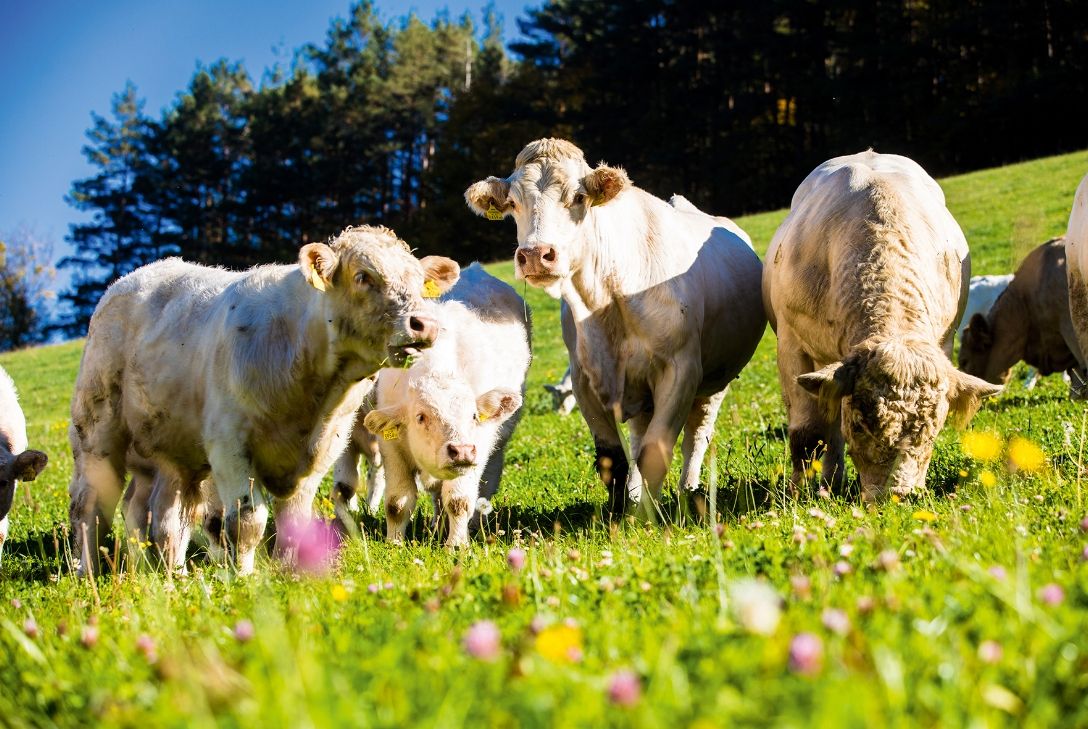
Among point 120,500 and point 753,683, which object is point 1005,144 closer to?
point 120,500

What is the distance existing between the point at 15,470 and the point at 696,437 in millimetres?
6319

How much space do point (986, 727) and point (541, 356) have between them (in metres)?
21.0

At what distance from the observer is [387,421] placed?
793cm

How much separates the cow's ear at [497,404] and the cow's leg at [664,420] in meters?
1.13

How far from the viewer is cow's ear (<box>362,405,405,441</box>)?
786cm

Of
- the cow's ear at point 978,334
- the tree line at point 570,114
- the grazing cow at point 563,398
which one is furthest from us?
the tree line at point 570,114

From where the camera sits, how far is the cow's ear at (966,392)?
671 centimetres

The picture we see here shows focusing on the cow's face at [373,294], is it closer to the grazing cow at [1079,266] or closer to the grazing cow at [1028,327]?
the grazing cow at [1079,266]

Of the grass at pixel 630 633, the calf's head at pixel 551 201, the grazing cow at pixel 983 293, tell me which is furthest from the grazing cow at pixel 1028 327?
the calf's head at pixel 551 201

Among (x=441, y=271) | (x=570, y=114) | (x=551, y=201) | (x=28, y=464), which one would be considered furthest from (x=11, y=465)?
(x=570, y=114)

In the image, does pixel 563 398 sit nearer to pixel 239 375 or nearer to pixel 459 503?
pixel 459 503

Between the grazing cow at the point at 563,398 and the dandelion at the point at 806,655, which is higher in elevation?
the dandelion at the point at 806,655

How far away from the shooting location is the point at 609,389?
28.3 feet

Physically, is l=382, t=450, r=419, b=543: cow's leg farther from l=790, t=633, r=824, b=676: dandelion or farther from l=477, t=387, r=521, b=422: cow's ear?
l=790, t=633, r=824, b=676: dandelion
